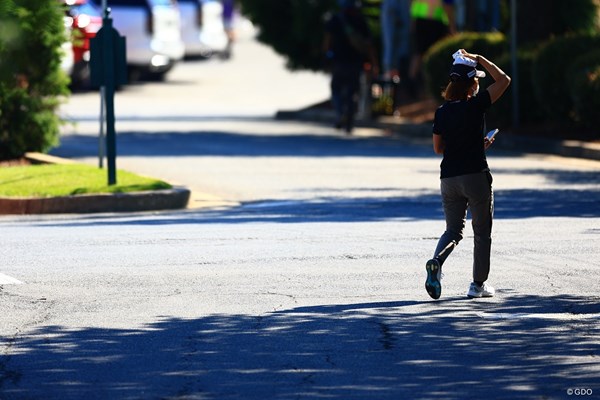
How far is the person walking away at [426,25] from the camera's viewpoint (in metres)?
32.2

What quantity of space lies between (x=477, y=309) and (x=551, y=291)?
86 centimetres

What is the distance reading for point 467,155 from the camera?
10234mm

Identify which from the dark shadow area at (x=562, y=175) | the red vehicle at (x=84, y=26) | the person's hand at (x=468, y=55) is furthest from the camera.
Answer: the red vehicle at (x=84, y=26)

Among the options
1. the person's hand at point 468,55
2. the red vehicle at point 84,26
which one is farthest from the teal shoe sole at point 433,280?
the red vehicle at point 84,26

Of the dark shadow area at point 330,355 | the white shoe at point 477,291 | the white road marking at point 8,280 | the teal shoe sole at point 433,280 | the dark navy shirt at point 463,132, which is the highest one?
the dark navy shirt at point 463,132

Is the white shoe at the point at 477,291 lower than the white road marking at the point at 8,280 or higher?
higher

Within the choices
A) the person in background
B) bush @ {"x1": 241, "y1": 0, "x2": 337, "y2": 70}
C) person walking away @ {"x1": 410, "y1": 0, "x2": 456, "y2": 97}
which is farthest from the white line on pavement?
bush @ {"x1": 241, "y1": 0, "x2": 337, "y2": 70}

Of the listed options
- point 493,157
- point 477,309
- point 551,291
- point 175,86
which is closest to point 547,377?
point 477,309

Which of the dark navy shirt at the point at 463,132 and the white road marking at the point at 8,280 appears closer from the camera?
the dark navy shirt at the point at 463,132

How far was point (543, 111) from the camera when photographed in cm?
2586

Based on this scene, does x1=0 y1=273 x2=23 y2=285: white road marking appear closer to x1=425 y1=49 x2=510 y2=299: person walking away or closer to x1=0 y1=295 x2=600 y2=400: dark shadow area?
x1=0 y1=295 x2=600 y2=400: dark shadow area

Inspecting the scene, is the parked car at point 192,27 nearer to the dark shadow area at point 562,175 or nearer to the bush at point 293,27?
the bush at point 293,27

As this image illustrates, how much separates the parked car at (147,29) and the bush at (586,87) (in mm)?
17385

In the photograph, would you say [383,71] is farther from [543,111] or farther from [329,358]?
[329,358]
